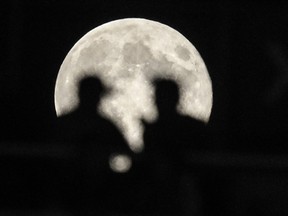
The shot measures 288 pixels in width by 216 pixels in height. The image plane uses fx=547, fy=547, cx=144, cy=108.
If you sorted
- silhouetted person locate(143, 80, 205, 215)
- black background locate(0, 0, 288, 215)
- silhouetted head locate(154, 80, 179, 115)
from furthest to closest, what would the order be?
black background locate(0, 0, 288, 215)
silhouetted person locate(143, 80, 205, 215)
silhouetted head locate(154, 80, 179, 115)

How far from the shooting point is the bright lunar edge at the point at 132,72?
15.4 ft

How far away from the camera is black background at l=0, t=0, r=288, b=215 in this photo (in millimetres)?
6027

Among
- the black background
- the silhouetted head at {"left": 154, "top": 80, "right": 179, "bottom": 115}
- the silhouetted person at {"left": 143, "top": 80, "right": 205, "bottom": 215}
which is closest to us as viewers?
the silhouetted head at {"left": 154, "top": 80, "right": 179, "bottom": 115}

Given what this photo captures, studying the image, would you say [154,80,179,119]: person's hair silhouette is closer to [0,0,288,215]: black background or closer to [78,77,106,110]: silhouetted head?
[78,77,106,110]: silhouetted head

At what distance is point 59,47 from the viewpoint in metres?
6.14

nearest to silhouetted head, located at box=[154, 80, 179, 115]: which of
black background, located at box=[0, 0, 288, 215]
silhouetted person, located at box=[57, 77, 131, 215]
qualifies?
silhouetted person, located at box=[57, 77, 131, 215]

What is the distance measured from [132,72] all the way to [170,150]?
1074 millimetres

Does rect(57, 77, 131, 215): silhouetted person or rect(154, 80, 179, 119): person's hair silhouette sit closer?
rect(154, 80, 179, 119): person's hair silhouette

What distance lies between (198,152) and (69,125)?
A: 152 cm

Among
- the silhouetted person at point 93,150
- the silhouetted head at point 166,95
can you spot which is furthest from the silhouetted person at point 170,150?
the silhouetted person at point 93,150

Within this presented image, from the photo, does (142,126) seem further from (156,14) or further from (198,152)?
(156,14)

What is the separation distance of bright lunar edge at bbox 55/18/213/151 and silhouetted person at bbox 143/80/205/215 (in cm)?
9

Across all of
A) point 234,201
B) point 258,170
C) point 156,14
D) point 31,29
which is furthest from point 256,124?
point 31,29

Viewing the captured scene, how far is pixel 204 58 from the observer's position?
6195 millimetres
